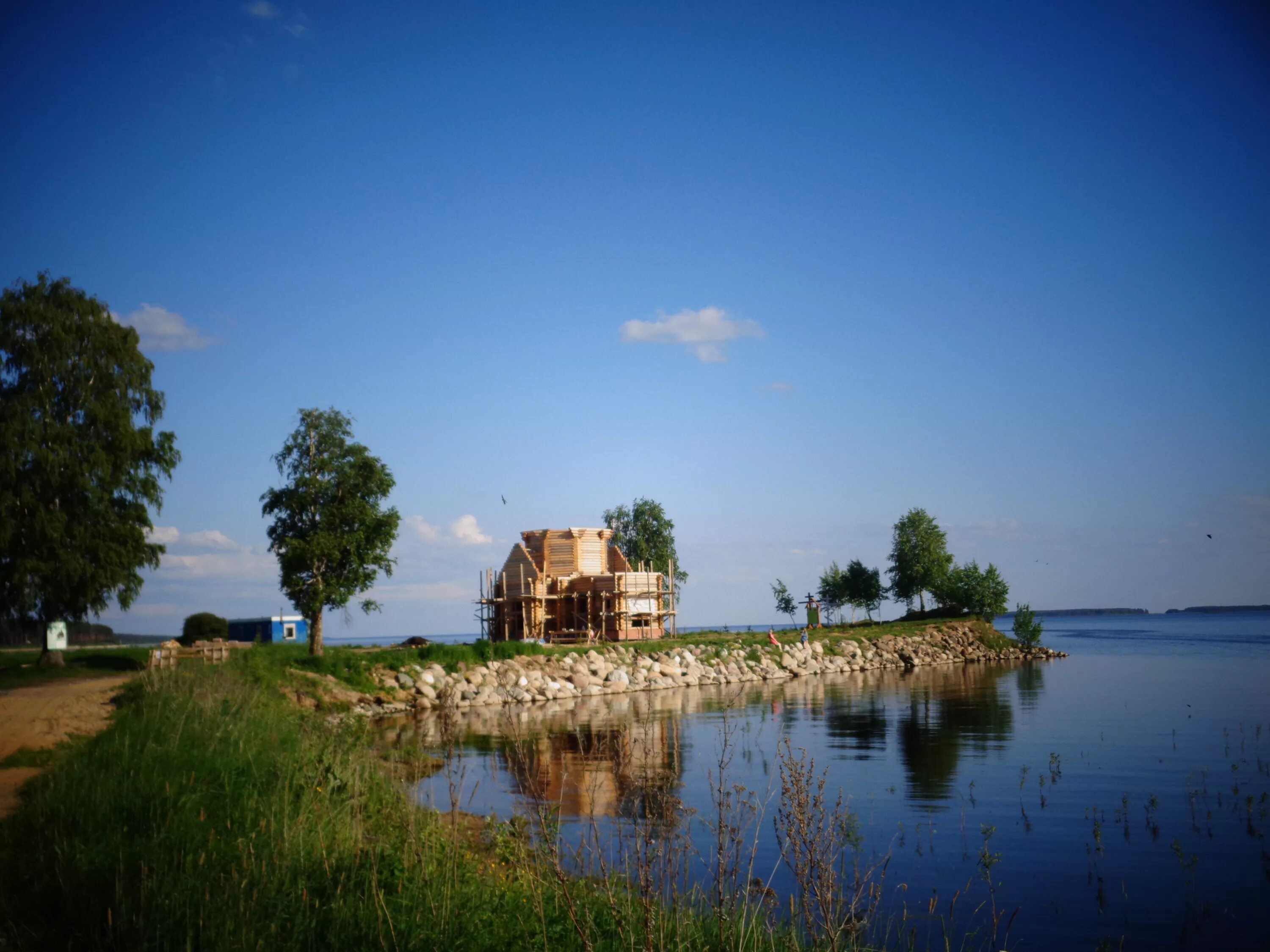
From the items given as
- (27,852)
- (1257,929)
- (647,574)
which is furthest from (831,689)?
(27,852)

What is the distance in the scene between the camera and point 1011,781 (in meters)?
17.6

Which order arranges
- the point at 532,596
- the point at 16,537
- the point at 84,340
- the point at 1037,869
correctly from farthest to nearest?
the point at 532,596 < the point at 84,340 < the point at 16,537 < the point at 1037,869

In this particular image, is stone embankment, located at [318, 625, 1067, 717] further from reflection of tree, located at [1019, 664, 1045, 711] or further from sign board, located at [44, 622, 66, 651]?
sign board, located at [44, 622, 66, 651]

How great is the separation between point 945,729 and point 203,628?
43.7 m

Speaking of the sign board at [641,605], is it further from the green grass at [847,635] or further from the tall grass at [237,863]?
the tall grass at [237,863]

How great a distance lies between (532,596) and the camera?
56.1 metres

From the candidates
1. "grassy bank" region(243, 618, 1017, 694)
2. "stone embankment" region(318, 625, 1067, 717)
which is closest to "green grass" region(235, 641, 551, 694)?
"grassy bank" region(243, 618, 1017, 694)

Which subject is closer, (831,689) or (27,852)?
(27,852)

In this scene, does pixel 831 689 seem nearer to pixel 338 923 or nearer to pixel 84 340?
pixel 84 340

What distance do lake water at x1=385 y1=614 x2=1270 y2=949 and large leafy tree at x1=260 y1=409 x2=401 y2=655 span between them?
325 inches

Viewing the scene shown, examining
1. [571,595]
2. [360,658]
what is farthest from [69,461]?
[571,595]

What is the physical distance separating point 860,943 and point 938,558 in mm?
76290

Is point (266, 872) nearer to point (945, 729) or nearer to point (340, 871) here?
point (340, 871)

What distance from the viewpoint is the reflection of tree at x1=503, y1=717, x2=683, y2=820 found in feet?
30.0
